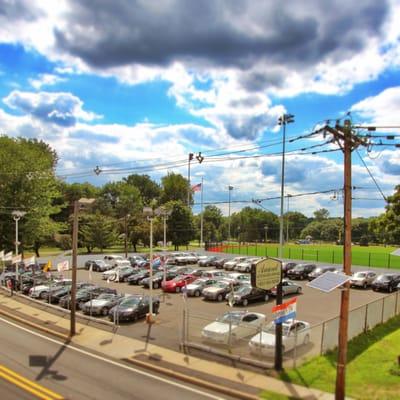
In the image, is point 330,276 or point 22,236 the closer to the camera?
point 330,276

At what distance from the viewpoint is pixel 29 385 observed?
608 inches

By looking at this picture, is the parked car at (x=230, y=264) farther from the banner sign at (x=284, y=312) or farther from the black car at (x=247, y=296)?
the banner sign at (x=284, y=312)

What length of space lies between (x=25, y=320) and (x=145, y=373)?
506 inches

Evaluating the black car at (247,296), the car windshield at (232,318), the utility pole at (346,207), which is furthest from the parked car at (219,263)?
the utility pole at (346,207)

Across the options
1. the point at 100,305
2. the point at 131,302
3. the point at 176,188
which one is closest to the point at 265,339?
the point at 131,302

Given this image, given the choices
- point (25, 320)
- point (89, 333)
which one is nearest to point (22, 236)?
point (25, 320)

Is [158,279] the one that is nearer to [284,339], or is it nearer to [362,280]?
[362,280]

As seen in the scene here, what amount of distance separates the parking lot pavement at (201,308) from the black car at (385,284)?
716mm

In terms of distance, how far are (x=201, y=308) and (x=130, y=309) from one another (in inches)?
241

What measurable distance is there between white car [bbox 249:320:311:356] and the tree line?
1673 cm

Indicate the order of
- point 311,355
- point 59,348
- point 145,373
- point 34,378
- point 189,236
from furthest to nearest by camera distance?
1. point 189,236
2. point 59,348
3. point 311,355
4. point 145,373
5. point 34,378

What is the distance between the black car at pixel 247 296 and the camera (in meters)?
32.5

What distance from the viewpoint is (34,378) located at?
16328 mm

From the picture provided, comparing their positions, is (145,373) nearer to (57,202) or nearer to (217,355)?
(217,355)
